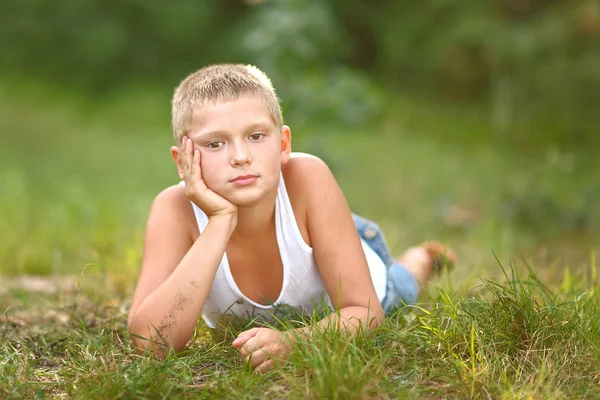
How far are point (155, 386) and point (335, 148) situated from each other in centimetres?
732

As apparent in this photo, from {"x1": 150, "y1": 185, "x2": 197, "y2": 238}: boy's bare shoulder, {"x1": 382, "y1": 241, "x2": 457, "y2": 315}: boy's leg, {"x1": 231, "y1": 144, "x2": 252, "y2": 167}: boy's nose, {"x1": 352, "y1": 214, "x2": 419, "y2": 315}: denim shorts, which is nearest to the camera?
{"x1": 231, "y1": 144, "x2": 252, "y2": 167}: boy's nose

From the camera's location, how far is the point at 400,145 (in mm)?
9164

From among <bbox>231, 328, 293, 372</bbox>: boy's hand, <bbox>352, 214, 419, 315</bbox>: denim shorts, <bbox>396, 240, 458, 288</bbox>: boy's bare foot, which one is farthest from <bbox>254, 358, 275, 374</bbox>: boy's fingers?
<bbox>396, 240, 458, 288</bbox>: boy's bare foot

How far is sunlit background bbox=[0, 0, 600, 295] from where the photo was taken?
4977mm

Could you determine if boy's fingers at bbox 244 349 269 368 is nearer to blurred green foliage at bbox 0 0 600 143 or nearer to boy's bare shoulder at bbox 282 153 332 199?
boy's bare shoulder at bbox 282 153 332 199

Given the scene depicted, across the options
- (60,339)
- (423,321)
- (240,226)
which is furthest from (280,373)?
(60,339)

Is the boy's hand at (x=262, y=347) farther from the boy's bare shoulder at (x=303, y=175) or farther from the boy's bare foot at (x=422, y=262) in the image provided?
the boy's bare foot at (x=422, y=262)

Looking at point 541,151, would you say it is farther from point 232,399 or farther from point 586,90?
point 232,399

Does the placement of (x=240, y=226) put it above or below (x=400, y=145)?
above

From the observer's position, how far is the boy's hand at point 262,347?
201 centimetres

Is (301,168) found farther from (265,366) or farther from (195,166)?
(265,366)

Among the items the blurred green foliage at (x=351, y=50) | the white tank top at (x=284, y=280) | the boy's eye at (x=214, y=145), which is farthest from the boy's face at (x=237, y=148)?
the blurred green foliage at (x=351, y=50)

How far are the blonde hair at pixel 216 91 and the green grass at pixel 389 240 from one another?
0.59 m

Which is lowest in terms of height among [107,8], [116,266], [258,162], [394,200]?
[394,200]
